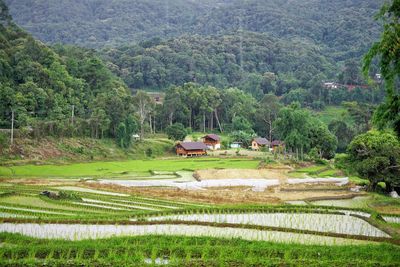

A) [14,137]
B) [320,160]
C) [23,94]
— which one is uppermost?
[23,94]

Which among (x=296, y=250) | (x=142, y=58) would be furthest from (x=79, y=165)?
(x=142, y=58)

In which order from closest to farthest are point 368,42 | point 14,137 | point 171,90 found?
point 14,137
point 171,90
point 368,42

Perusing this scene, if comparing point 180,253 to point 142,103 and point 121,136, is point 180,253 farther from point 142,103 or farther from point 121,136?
point 142,103

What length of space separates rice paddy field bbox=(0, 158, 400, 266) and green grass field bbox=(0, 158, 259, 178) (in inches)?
470

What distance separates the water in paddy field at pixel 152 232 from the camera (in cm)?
1543

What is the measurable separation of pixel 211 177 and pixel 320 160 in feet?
73.6

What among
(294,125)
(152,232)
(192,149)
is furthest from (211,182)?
(192,149)

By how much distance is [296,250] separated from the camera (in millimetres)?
13133

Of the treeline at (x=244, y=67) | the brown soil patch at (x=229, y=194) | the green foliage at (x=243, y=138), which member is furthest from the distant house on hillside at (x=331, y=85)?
the brown soil patch at (x=229, y=194)

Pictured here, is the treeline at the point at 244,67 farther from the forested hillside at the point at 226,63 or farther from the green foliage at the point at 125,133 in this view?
the green foliage at the point at 125,133

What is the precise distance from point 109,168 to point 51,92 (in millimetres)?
23301

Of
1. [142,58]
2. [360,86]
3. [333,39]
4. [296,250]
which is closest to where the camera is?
[296,250]

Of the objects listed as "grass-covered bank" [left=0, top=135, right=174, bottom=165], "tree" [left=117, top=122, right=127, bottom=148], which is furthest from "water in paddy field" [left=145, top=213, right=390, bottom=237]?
"tree" [left=117, top=122, right=127, bottom=148]

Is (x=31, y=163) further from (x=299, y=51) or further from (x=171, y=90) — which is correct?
(x=299, y=51)
